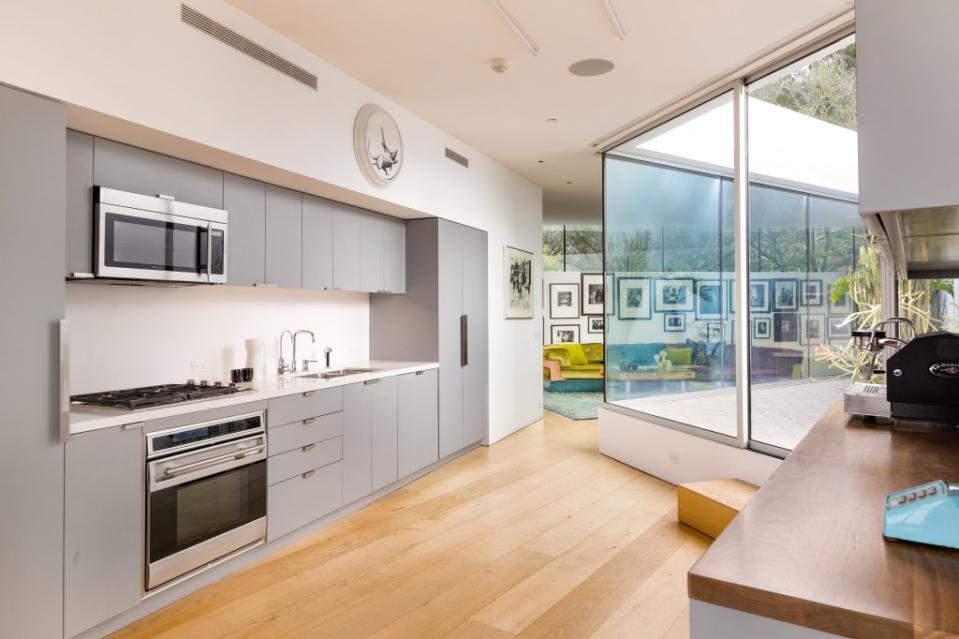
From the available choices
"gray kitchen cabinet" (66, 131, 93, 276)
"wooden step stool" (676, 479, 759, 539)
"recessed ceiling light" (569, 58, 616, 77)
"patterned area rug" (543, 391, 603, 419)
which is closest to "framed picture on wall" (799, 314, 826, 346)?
"wooden step stool" (676, 479, 759, 539)

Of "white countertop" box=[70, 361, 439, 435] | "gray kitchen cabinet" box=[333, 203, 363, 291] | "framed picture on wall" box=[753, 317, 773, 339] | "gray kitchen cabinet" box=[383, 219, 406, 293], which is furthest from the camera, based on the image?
"gray kitchen cabinet" box=[383, 219, 406, 293]

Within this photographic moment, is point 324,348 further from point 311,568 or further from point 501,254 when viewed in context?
point 501,254

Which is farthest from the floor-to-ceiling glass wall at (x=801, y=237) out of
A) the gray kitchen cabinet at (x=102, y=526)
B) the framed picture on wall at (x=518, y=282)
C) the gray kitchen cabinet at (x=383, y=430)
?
the gray kitchen cabinet at (x=102, y=526)

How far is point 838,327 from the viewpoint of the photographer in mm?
3289

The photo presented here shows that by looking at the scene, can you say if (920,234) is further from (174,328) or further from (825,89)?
(174,328)

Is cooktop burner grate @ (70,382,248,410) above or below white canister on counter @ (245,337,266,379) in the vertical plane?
below

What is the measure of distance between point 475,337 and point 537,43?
289 cm

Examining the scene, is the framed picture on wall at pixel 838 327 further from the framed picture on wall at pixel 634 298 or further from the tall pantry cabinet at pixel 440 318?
the tall pantry cabinet at pixel 440 318

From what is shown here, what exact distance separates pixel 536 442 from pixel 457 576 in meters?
3.13

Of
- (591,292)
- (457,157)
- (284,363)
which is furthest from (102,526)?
(591,292)

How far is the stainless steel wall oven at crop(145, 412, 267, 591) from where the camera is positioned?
2.59 meters

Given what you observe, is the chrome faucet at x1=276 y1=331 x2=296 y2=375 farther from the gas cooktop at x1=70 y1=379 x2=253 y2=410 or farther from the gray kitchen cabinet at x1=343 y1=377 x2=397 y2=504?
the gas cooktop at x1=70 y1=379 x2=253 y2=410

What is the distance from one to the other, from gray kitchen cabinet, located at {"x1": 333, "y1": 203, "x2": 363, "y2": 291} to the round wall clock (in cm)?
35

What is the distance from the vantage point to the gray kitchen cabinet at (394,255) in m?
4.79
